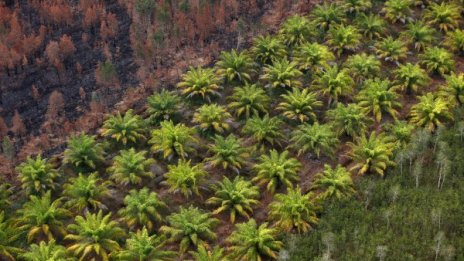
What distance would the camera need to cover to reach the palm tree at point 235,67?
108ft

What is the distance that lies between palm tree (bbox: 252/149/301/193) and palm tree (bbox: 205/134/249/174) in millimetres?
1051

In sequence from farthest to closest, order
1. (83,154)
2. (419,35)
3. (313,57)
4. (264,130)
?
1. (419,35)
2. (313,57)
3. (264,130)
4. (83,154)

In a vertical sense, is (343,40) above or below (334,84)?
above

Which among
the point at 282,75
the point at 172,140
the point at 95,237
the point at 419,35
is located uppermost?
the point at 419,35

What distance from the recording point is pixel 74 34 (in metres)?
37.9

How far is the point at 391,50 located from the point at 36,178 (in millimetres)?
23960

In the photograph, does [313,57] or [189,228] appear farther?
[313,57]

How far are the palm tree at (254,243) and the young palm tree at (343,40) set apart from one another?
57.2ft

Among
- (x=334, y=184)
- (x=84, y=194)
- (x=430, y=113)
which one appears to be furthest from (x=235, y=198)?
(x=430, y=113)

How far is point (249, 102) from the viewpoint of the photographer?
30.2m

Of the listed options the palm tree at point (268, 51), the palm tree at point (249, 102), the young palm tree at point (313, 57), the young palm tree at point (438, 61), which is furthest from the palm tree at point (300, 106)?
the young palm tree at point (438, 61)

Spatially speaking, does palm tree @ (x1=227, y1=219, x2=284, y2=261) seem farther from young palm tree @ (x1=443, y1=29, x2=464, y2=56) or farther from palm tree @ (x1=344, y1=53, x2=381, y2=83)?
young palm tree @ (x1=443, y1=29, x2=464, y2=56)

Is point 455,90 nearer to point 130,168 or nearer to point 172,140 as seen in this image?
point 172,140

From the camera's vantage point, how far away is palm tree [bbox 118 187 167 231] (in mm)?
23156
